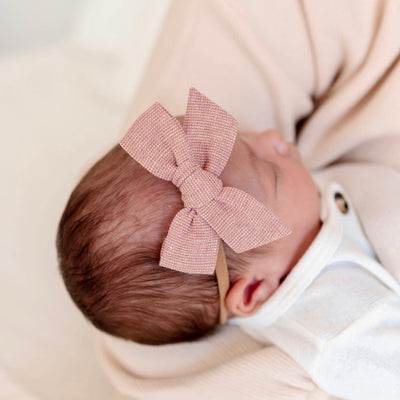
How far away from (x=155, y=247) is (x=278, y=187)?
0.25 m

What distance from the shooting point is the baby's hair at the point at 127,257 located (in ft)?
2.40

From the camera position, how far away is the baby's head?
74 centimetres

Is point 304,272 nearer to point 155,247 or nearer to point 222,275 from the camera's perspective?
point 222,275

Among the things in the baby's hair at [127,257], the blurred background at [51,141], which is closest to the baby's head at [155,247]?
the baby's hair at [127,257]

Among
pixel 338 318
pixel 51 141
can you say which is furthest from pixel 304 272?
pixel 51 141

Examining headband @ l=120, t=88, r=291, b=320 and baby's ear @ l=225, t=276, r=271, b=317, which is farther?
baby's ear @ l=225, t=276, r=271, b=317

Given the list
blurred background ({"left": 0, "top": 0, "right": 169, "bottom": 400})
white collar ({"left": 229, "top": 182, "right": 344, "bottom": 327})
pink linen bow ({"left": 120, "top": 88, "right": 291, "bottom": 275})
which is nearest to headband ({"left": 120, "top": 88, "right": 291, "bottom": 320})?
pink linen bow ({"left": 120, "top": 88, "right": 291, "bottom": 275})

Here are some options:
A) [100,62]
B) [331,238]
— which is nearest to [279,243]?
[331,238]

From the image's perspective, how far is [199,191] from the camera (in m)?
0.68

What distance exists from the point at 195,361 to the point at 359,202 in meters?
0.47

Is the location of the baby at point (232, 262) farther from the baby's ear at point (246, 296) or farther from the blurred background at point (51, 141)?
the blurred background at point (51, 141)

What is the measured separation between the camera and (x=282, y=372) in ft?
2.68

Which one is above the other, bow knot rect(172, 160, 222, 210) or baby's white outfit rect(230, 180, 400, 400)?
bow knot rect(172, 160, 222, 210)

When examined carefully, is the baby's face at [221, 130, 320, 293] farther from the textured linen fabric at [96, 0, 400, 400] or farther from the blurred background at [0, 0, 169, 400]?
the blurred background at [0, 0, 169, 400]
